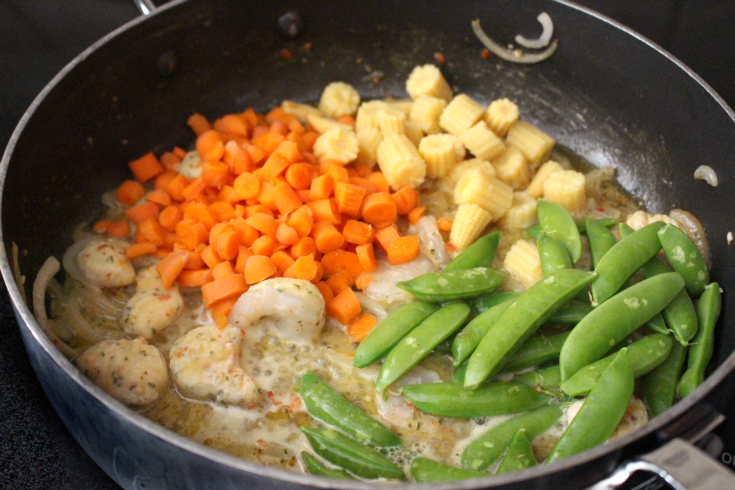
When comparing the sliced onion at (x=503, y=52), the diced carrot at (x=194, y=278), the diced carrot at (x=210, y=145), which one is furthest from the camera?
the sliced onion at (x=503, y=52)

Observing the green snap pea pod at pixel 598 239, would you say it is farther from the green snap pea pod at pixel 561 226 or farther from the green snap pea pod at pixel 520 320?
the green snap pea pod at pixel 520 320

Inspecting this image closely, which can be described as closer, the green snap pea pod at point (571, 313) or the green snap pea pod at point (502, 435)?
the green snap pea pod at point (502, 435)

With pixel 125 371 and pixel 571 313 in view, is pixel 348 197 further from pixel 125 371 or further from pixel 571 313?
pixel 125 371

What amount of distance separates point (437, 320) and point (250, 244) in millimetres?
893

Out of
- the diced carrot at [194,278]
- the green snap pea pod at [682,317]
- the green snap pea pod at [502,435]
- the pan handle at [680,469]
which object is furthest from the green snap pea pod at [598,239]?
the diced carrot at [194,278]

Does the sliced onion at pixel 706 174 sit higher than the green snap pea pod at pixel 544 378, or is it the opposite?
the sliced onion at pixel 706 174

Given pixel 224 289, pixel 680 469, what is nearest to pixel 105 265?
pixel 224 289

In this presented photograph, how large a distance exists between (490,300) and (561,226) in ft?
1.55

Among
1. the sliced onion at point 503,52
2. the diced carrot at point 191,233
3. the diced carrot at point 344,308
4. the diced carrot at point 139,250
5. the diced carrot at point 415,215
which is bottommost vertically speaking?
the diced carrot at point 344,308

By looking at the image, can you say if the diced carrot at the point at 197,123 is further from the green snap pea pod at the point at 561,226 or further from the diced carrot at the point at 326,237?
the green snap pea pod at the point at 561,226

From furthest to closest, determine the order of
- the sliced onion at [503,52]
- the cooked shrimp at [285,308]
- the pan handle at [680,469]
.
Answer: the sliced onion at [503,52], the cooked shrimp at [285,308], the pan handle at [680,469]

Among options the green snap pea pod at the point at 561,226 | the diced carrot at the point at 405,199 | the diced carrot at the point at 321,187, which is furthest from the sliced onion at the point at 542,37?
the diced carrot at the point at 321,187

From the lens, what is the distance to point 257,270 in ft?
8.31

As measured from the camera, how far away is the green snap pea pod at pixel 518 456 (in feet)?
6.27
